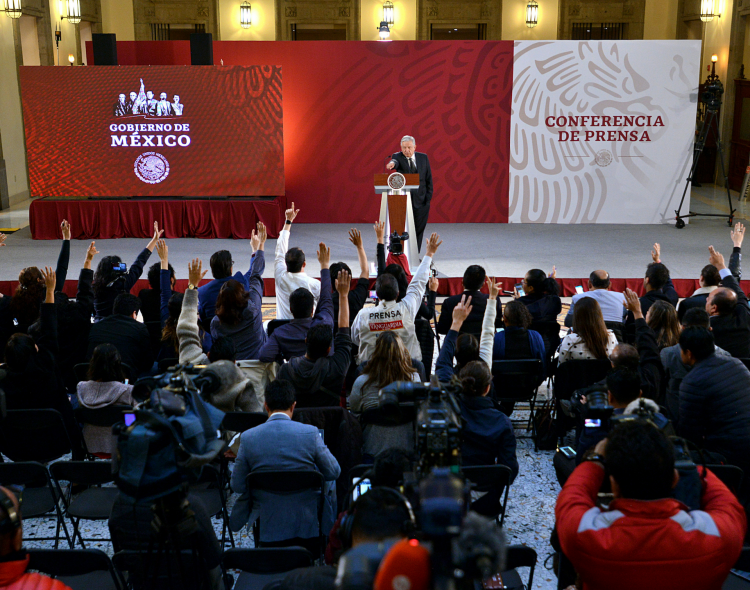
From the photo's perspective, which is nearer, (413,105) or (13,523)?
(13,523)

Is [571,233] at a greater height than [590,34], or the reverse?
[590,34]

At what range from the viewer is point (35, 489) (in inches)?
143

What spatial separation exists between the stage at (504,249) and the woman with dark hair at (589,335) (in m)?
3.91

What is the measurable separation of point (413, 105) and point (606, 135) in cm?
307

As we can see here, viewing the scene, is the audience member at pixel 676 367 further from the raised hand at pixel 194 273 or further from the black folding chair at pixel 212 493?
the raised hand at pixel 194 273

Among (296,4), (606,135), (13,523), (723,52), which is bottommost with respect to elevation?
(13,523)

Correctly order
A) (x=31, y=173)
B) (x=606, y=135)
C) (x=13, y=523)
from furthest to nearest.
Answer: (x=606, y=135), (x=31, y=173), (x=13, y=523)

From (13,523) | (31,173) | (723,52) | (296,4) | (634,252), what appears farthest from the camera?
(296,4)

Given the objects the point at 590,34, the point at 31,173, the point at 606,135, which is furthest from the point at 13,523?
the point at 590,34

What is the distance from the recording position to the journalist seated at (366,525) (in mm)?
1812

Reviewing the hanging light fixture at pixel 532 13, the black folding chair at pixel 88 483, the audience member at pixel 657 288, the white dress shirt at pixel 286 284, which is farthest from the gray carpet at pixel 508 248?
the hanging light fixture at pixel 532 13

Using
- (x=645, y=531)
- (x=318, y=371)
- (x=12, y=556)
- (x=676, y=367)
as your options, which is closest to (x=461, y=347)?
(x=318, y=371)

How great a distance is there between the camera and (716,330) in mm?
4617

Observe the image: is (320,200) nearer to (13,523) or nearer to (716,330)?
(716,330)
